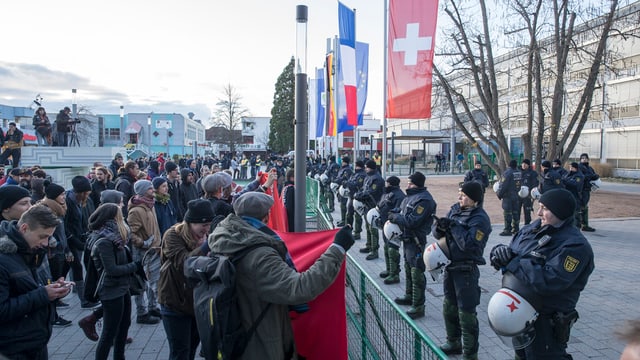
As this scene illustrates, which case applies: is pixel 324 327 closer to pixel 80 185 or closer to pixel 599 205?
pixel 80 185

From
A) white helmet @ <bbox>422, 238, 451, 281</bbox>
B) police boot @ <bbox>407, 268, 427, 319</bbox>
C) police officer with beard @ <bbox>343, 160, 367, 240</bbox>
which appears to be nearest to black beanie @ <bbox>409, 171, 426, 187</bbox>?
police boot @ <bbox>407, 268, 427, 319</bbox>

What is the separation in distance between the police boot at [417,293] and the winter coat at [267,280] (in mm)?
3783

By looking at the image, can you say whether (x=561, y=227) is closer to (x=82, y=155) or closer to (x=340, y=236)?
(x=340, y=236)

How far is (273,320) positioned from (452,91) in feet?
68.7

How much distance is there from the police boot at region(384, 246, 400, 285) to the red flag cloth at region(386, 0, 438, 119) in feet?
10.4

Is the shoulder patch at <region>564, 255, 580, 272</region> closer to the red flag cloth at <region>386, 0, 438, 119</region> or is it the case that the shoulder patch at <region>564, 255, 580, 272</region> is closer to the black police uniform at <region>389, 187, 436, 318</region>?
the black police uniform at <region>389, 187, 436, 318</region>

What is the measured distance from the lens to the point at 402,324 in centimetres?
303

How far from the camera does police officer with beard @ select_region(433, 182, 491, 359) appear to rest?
4.64 metres

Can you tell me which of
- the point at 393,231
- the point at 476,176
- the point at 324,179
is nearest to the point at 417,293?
the point at 393,231

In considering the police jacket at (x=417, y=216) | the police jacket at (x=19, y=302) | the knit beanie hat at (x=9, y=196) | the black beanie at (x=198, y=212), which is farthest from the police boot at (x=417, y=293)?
the knit beanie hat at (x=9, y=196)

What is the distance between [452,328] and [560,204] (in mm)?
2128

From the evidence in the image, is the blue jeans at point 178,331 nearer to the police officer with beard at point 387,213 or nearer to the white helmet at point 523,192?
the police officer with beard at point 387,213

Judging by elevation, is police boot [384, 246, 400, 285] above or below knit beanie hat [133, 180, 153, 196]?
below

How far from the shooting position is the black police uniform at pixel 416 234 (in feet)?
20.1
